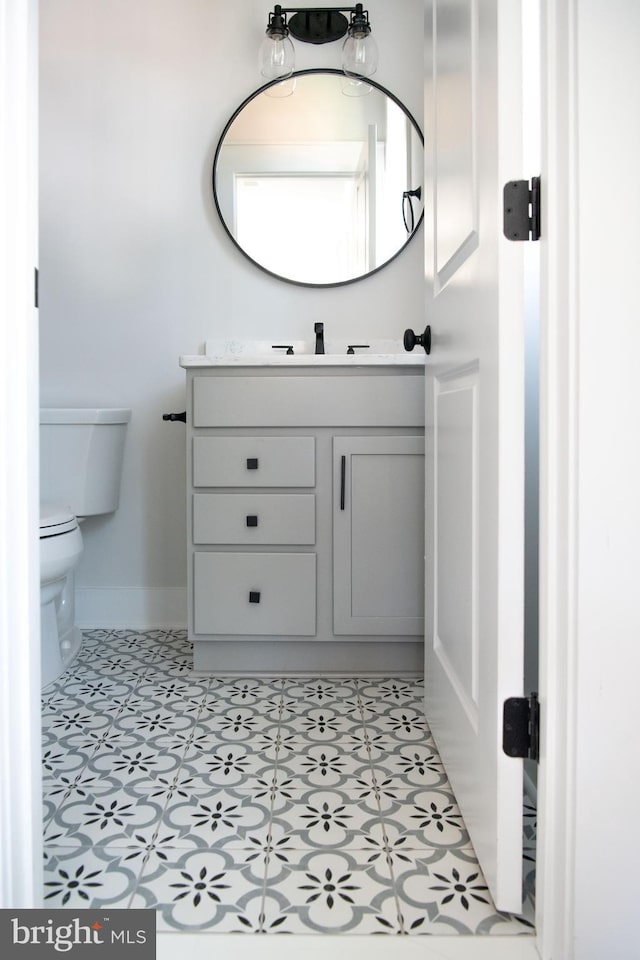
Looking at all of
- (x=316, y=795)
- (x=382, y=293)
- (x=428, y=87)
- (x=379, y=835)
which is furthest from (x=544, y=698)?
(x=382, y=293)

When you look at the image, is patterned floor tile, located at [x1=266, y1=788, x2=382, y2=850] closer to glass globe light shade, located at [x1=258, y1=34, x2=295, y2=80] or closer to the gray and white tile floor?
the gray and white tile floor

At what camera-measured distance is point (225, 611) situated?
6.32 feet

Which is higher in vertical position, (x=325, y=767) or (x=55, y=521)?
(x=55, y=521)

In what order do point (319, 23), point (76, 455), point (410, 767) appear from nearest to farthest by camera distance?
1. point (410, 767)
2. point (76, 455)
3. point (319, 23)

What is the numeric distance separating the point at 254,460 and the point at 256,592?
0.37 meters

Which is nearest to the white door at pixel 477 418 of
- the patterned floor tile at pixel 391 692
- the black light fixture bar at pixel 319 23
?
the patterned floor tile at pixel 391 692

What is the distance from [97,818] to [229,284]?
5.62ft

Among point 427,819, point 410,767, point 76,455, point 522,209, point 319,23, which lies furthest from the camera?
point 319,23

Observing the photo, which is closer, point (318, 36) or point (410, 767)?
point (410, 767)

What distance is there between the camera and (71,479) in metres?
2.19

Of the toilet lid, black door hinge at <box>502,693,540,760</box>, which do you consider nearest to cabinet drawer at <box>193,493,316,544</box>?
the toilet lid

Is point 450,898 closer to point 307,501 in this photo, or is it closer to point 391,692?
point 391,692

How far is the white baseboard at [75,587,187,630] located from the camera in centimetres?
245

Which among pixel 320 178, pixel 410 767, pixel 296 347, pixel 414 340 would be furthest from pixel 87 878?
pixel 320 178
